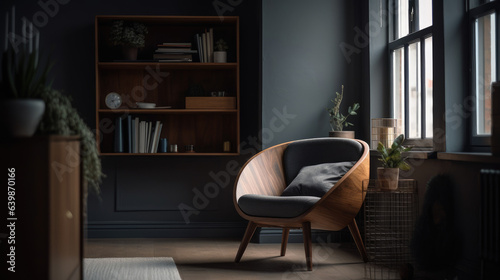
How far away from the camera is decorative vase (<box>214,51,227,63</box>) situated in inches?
191

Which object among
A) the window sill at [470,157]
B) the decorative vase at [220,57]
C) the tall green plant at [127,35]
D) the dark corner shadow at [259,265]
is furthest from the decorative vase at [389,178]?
the tall green plant at [127,35]

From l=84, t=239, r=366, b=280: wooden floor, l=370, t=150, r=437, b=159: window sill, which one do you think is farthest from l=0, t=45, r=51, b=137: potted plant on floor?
l=370, t=150, r=437, b=159: window sill

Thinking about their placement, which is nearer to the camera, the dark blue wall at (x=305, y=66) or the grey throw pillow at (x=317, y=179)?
the grey throw pillow at (x=317, y=179)

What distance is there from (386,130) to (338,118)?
0.71 m

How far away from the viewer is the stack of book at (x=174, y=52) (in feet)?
15.8

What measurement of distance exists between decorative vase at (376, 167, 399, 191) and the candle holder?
0.52 m

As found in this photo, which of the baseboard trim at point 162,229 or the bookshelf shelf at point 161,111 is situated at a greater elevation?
the bookshelf shelf at point 161,111

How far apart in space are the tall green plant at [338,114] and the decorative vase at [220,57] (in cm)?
99

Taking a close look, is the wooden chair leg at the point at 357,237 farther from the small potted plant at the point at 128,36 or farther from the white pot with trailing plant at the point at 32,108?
the small potted plant at the point at 128,36

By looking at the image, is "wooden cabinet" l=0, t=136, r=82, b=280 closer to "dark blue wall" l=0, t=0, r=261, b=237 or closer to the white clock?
the white clock

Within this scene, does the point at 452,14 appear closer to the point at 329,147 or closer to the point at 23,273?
the point at 329,147

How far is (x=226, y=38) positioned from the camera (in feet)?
16.8

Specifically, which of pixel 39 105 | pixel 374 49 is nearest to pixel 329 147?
pixel 374 49

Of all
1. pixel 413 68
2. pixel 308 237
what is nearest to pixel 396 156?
pixel 308 237
